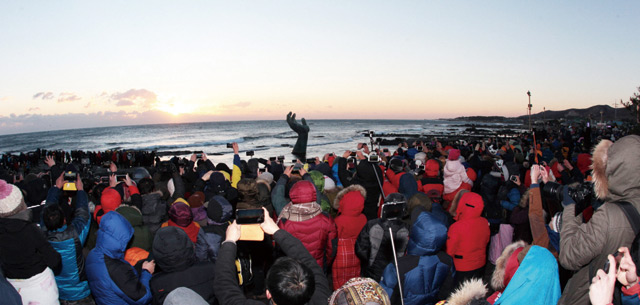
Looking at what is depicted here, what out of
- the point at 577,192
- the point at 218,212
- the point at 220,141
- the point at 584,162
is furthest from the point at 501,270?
the point at 220,141

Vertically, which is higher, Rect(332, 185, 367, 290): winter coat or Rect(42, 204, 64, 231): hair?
Rect(42, 204, 64, 231): hair

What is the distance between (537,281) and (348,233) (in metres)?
2.52

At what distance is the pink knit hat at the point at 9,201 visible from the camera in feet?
9.86

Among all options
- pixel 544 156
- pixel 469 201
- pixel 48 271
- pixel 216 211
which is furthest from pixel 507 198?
pixel 544 156

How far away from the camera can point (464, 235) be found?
3680 millimetres

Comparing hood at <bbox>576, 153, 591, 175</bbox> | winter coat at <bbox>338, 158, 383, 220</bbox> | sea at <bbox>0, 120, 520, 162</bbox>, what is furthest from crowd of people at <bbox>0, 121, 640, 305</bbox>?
sea at <bbox>0, 120, 520, 162</bbox>

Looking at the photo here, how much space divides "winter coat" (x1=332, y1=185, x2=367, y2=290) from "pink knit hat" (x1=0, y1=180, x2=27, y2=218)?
3032mm

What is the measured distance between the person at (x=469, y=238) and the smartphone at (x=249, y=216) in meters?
2.34

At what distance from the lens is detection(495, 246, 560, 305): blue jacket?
5.85ft

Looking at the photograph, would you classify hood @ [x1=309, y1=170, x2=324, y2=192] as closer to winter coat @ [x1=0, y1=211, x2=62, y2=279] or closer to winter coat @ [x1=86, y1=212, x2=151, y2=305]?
winter coat @ [x1=86, y1=212, x2=151, y2=305]

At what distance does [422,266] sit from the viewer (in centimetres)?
303

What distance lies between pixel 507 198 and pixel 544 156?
615 cm

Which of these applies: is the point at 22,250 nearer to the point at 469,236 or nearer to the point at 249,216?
the point at 249,216

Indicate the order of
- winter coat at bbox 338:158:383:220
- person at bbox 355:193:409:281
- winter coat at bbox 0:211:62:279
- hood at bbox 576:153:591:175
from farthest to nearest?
hood at bbox 576:153:591:175 → winter coat at bbox 338:158:383:220 → person at bbox 355:193:409:281 → winter coat at bbox 0:211:62:279
